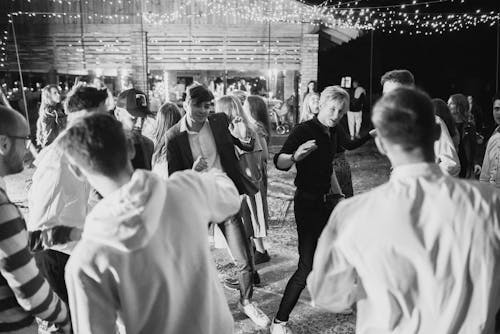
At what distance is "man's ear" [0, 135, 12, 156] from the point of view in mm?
2129

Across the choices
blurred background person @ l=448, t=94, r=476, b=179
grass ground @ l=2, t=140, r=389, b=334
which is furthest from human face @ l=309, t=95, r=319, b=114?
grass ground @ l=2, t=140, r=389, b=334

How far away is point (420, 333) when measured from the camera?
1642mm

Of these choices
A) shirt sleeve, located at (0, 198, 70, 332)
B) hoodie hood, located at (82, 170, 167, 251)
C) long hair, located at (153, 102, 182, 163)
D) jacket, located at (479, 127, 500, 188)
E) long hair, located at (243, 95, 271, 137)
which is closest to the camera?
hoodie hood, located at (82, 170, 167, 251)

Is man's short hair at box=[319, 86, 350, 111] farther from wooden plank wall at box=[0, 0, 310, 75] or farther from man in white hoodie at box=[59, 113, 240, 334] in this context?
wooden plank wall at box=[0, 0, 310, 75]

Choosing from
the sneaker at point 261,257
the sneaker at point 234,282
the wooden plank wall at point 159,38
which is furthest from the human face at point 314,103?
the wooden plank wall at point 159,38

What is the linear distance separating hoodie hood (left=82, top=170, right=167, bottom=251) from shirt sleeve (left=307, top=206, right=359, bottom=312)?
60cm

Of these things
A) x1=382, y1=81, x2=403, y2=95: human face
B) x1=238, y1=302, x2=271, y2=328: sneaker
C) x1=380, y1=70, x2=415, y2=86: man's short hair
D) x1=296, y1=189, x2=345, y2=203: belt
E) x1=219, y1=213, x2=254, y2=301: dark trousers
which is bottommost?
x1=238, y1=302, x2=271, y2=328: sneaker

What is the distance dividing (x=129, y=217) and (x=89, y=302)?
0.32m

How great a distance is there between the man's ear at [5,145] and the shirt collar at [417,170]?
1718mm

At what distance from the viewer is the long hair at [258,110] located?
5574mm

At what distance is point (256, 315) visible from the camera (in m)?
4.07

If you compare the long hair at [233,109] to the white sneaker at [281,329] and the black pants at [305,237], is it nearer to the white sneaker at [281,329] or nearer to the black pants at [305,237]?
the black pants at [305,237]

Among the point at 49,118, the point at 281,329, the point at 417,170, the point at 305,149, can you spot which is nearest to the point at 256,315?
the point at 281,329

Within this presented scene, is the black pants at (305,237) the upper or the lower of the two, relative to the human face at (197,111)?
lower
